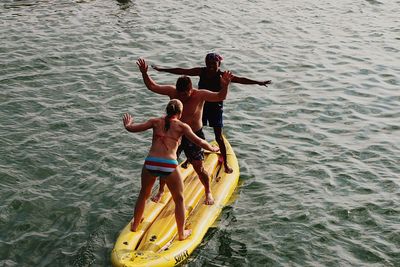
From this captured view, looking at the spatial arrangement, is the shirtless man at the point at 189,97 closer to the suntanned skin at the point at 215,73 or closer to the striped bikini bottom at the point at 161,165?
the suntanned skin at the point at 215,73

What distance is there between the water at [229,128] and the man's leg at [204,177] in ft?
1.61

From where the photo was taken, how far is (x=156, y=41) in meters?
21.7

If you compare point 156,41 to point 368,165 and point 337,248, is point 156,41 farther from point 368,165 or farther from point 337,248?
point 337,248

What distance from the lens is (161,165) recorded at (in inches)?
363

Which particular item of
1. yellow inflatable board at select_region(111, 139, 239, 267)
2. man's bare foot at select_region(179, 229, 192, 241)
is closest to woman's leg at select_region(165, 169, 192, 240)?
man's bare foot at select_region(179, 229, 192, 241)

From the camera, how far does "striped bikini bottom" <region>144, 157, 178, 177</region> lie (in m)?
9.21

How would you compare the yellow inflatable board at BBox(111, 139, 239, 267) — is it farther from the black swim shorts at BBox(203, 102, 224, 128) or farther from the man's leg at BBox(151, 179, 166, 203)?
the black swim shorts at BBox(203, 102, 224, 128)

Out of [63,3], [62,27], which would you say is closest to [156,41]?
[62,27]

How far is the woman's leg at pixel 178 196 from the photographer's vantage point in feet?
30.7

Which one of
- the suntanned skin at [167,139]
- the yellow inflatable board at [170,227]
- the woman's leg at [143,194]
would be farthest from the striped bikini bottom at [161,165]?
the yellow inflatable board at [170,227]

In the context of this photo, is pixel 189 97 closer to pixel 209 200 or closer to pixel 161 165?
pixel 161 165

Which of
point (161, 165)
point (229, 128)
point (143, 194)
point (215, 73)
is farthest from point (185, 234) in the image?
point (229, 128)

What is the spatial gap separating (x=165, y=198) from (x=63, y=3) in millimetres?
17596

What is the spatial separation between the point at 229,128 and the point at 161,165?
6193mm
